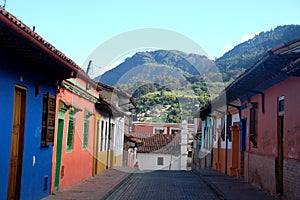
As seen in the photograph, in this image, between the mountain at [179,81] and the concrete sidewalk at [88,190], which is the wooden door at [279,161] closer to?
the concrete sidewalk at [88,190]

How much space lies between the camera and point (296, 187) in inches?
412

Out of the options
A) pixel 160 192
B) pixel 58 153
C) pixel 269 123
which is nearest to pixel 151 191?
pixel 160 192

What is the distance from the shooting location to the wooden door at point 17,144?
9180 millimetres

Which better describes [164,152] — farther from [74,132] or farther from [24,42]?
[24,42]

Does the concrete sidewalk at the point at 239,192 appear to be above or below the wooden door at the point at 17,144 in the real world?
below

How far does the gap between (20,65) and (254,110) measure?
9445 millimetres

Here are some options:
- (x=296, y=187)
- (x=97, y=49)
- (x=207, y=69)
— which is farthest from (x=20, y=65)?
(x=207, y=69)

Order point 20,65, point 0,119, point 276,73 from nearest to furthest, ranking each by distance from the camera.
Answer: point 0,119
point 20,65
point 276,73

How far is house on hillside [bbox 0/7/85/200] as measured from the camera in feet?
25.6

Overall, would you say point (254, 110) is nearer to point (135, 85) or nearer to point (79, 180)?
point (79, 180)

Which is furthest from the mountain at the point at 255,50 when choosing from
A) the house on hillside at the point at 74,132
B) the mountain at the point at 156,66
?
the house on hillside at the point at 74,132

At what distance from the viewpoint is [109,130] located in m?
24.6

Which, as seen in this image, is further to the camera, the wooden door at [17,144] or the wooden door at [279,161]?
the wooden door at [279,161]

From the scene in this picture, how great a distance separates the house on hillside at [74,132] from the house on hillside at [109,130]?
1.33 meters
